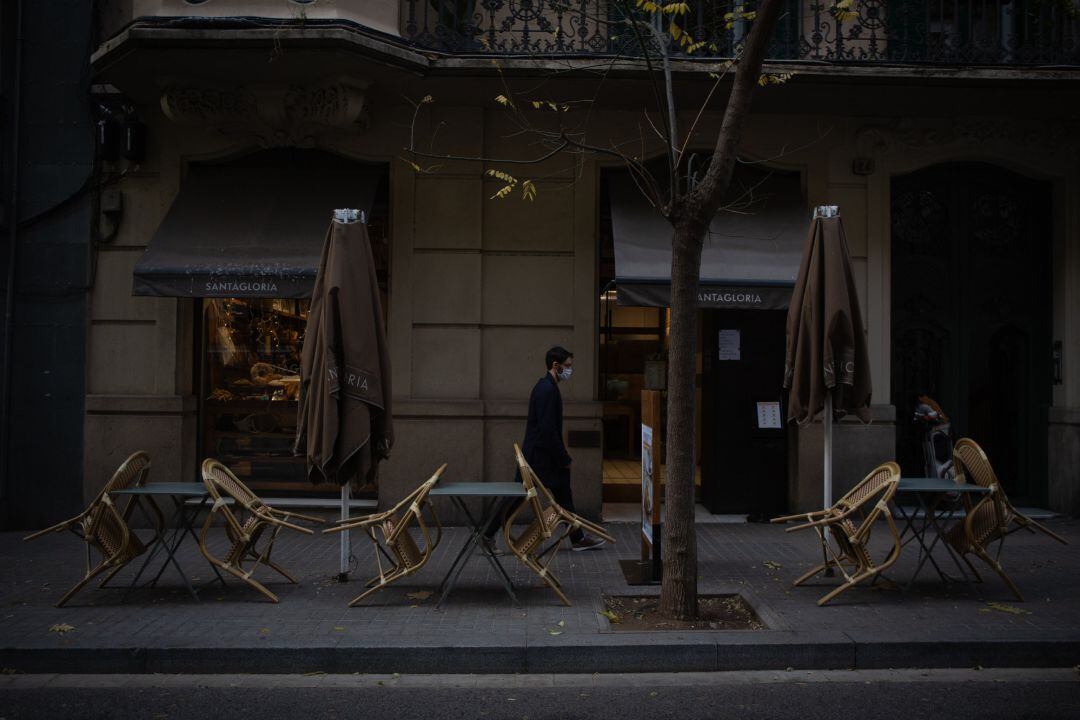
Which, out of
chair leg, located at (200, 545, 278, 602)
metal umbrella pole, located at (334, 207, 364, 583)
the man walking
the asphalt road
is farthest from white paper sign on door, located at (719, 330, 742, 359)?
chair leg, located at (200, 545, 278, 602)

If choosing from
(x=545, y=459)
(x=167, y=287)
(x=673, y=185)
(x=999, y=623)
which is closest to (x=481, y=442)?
(x=545, y=459)

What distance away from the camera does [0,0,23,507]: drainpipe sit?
968 centimetres

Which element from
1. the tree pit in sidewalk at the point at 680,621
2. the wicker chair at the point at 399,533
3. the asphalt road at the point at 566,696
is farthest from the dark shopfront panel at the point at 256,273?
the asphalt road at the point at 566,696

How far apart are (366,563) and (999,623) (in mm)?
5117

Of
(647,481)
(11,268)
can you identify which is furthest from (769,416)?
(11,268)

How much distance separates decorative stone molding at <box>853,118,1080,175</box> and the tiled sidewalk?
16.6 feet

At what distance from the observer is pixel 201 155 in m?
10.0

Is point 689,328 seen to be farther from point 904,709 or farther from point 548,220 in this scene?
point 548,220

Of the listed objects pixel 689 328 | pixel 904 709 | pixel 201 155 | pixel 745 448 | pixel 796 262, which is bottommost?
pixel 904 709

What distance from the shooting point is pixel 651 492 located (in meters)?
7.09

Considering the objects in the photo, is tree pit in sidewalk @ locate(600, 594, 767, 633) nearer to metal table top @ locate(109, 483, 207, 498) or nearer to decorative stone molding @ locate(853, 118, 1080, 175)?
metal table top @ locate(109, 483, 207, 498)

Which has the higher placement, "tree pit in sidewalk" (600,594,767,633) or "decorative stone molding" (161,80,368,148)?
"decorative stone molding" (161,80,368,148)

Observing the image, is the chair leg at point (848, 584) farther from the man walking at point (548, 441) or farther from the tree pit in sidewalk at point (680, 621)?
the man walking at point (548, 441)

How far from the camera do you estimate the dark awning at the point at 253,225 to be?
9.06 meters
